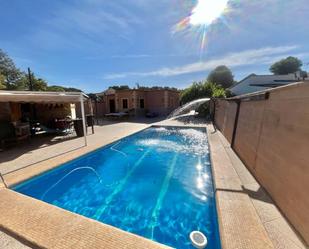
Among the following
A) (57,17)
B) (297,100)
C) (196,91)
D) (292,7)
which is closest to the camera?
(297,100)

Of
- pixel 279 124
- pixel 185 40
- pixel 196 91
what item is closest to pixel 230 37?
pixel 185 40

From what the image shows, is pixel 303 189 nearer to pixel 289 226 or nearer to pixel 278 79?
pixel 289 226

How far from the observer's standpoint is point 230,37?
8.91m

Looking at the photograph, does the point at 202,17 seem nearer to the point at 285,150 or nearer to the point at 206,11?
the point at 206,11

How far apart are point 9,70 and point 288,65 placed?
2368 inches

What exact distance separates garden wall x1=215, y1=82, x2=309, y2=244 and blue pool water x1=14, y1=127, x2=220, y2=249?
1189 mm

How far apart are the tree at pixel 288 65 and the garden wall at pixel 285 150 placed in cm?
5069

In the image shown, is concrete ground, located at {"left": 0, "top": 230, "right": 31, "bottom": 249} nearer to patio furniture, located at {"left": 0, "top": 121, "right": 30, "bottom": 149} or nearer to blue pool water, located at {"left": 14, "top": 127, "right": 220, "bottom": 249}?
blue pool water, located at {"left": 14, "top": 127, "right": 220, "bottom": 249}

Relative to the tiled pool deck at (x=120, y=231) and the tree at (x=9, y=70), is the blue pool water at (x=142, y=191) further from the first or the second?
the tree at (x=9, y=70)

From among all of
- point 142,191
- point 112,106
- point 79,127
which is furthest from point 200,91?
point 142,191

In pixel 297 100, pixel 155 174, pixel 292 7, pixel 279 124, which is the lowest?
pixel 155 174

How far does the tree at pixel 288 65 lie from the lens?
138ft

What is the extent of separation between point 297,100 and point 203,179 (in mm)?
3112

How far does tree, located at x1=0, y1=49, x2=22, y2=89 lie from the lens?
26125 mm
